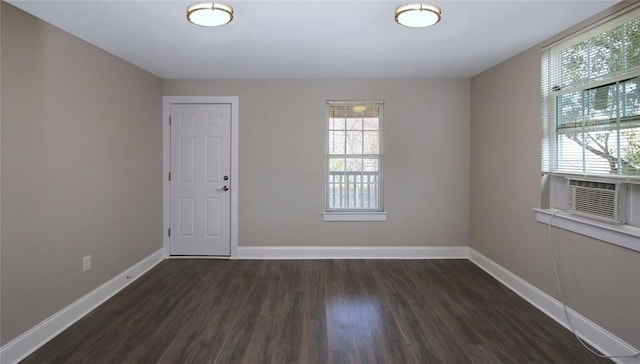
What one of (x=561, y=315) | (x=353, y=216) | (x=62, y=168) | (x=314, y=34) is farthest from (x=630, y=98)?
(x=62, y=168)

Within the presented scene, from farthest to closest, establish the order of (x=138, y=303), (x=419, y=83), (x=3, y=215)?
(x=419, y=83) → (x=138, y=303) → (x=3, y=215)

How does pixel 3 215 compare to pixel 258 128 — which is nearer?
pixel 3 215

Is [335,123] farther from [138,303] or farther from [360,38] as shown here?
[138,303]

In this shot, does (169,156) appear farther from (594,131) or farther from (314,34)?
(594,131)

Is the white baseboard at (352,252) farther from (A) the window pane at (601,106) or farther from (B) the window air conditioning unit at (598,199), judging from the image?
(A) the window pane at (601,106)

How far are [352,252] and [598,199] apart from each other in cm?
267

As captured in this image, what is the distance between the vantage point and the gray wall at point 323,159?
433 cm

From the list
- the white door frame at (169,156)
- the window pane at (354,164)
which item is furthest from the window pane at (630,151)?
the white door frame at (169,156)

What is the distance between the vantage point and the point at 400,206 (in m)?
4.40

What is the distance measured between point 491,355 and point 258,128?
345 cm

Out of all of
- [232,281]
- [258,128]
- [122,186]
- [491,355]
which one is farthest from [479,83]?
[122,186]

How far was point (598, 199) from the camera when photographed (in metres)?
2.41

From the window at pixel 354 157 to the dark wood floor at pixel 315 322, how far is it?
997 mm

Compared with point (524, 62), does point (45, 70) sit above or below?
below
